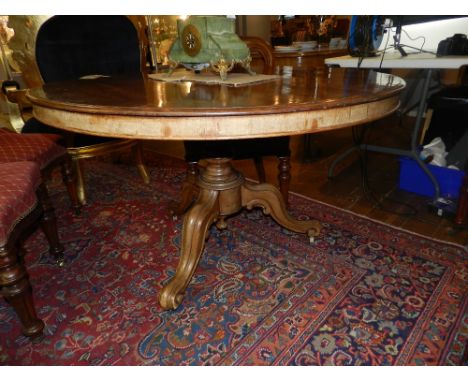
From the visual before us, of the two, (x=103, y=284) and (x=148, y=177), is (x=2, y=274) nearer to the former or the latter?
(x=103, y=284)

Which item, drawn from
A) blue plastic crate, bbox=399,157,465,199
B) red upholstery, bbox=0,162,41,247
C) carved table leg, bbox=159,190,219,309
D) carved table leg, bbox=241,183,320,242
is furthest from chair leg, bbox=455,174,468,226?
red upholstery, bbox=0,162,41,247

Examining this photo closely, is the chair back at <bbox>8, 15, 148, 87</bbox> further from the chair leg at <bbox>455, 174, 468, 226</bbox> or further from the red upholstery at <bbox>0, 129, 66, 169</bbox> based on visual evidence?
the chair leg at <bbox>455, 174, 468, 226</bbox>

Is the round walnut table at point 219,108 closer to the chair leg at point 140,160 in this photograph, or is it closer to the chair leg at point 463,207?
the chair leg at point 463,207

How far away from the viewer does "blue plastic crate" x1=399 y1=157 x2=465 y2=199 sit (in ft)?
5.88

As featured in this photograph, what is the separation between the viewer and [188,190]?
1.76 meters

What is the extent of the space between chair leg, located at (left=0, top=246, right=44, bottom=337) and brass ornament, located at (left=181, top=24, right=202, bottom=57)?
0.86 meters

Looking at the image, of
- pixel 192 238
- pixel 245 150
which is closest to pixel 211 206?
pixel 192 238

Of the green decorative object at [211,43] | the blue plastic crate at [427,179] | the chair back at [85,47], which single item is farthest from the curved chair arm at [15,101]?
the blue plastic crate at [427,179]

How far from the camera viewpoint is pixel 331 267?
1.38 metres

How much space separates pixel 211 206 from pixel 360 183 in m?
1.32

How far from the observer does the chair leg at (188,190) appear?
1724mm

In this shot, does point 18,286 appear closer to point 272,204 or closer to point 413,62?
point 272,204

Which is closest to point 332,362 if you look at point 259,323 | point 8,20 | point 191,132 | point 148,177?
point 259,323

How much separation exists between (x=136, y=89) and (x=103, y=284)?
0.81 meters
